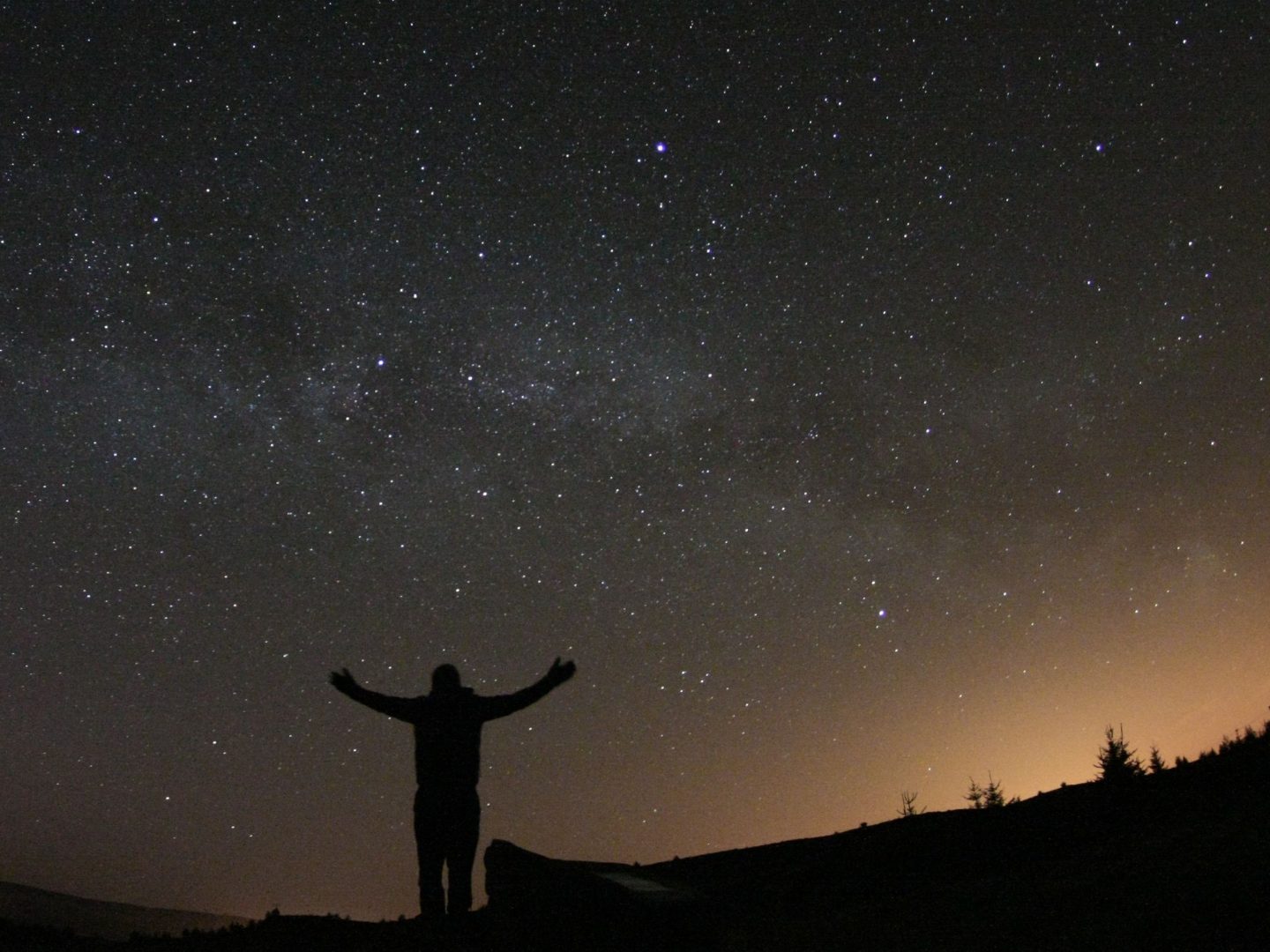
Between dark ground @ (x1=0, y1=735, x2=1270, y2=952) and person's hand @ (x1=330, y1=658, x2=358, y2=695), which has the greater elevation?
person's hand @ (x1=330, y1=658, x2=358, y2=695)

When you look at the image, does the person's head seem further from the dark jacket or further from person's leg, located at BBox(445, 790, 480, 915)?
person's leg, located at BBox(445, 790, 480, 915)

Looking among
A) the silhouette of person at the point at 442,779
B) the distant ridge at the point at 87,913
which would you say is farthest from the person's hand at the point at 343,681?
the distant ridge at the point at 87,913

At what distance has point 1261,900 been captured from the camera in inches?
190

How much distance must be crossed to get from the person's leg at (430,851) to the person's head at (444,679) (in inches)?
24.4

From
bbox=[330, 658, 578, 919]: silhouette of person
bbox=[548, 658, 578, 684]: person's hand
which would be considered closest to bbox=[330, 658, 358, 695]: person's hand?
bbox=[330, 658, 578, 919]: silhouette of person

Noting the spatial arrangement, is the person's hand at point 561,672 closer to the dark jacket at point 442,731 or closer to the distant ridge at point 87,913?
the dark jacket at point 442,731

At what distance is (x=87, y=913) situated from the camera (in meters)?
76.6

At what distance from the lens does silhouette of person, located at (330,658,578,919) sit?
5332 mm

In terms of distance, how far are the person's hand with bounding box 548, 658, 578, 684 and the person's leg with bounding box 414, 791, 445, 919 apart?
105 centimetres

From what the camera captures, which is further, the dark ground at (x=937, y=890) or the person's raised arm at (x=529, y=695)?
the person's raised arm at (x=529, y=695)

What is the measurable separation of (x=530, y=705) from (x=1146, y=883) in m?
4.10

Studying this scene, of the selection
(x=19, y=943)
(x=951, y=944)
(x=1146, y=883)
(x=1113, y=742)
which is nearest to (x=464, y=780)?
(x=951, y=944)

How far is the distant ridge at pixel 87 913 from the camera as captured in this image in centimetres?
6731

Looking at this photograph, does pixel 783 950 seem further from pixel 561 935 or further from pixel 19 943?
pixel 19 943
